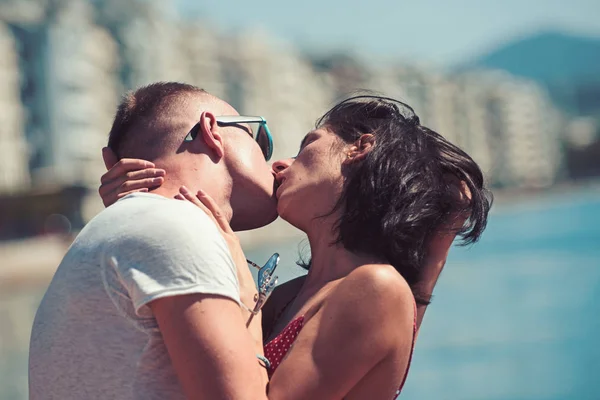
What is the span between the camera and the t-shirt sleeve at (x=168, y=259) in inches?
78.5

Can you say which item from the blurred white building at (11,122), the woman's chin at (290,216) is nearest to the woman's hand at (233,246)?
the woman's chin at (290,216)

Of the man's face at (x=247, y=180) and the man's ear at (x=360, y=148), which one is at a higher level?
the man's ear at (x=360, y=148)

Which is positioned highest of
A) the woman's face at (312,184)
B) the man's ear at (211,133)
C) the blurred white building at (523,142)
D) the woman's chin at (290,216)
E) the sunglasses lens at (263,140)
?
the man's ear at (211,133)

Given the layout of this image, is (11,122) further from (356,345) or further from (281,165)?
(356,345)

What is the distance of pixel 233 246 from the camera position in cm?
240

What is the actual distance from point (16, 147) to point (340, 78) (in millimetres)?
74243

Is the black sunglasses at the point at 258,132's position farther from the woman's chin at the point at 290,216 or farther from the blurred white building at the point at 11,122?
the blurred white building at the point at 11,122

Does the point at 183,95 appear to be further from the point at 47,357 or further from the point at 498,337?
the point at 498,337

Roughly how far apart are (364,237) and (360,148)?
282mm

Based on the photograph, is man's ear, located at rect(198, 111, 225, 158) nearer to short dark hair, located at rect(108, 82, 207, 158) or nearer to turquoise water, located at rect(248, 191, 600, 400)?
short dark hair, located at rect(108, 82, 207, 158)

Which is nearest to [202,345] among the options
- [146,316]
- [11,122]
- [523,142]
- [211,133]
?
[146,316]

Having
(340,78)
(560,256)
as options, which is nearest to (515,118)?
(340,78)

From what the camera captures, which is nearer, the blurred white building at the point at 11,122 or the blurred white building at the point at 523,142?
the blurred white building at the point at 11,122

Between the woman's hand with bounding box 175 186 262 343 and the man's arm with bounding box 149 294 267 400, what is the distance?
292 mm
